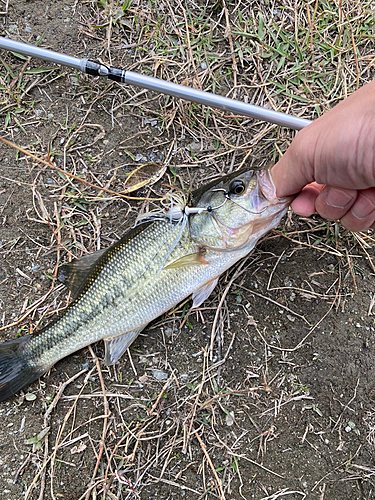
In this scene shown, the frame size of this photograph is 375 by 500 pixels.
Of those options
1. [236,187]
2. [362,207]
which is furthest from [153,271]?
[362,207]

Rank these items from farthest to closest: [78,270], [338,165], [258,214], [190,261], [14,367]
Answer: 1. [78,270]
2. [14,367]
3. [190,261]
4. [258,214]
5. [338,165]

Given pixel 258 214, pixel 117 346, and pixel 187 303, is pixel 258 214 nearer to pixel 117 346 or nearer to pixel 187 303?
pixel 187 303

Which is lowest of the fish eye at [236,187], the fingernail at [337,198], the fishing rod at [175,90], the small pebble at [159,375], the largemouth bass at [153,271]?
the small pebble at [159,375]

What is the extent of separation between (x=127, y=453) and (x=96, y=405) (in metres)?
0.45

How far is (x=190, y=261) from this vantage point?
253 centimetres

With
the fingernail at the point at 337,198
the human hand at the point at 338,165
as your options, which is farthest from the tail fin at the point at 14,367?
the fingernail at the point at 337,198

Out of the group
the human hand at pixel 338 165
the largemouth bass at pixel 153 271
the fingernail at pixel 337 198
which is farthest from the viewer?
the largemouth bass at pixel 153 271

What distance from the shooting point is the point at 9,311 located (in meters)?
2.92

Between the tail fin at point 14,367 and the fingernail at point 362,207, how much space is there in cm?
264

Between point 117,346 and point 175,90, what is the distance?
2.08 meters

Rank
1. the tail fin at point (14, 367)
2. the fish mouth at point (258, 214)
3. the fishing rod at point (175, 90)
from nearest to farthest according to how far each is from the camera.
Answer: the fish mouth at point (258, 214) → the fishing rod at point (175, 90) → the tail fin at point (14, 367)

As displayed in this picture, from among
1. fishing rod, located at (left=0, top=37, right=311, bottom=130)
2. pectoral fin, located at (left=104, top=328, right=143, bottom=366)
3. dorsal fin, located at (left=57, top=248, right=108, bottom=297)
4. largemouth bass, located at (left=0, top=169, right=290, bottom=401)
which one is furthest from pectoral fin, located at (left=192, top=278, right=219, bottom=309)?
fishing rod, located at (left=0, top=37, right=311, bottom=130)

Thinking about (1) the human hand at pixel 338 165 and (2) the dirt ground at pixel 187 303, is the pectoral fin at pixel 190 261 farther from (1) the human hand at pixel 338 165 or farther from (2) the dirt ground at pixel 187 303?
(1) the human hand at pixel 338 165

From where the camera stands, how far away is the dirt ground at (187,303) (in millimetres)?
2715
